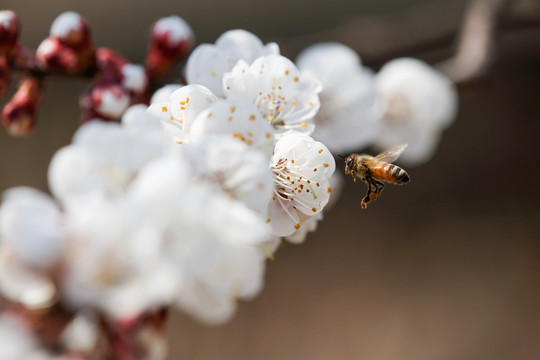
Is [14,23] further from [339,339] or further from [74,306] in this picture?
[339,339]

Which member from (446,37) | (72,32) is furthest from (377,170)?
(446,37)

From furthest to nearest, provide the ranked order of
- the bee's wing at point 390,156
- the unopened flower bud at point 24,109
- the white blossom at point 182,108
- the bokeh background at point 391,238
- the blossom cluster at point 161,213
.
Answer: the bokeh background at point 391,238
the bee's wing at point 390,156
the unopened flower bud at point 24,109
the white blossom at point 182,108
the blossom cluster at point 161,213

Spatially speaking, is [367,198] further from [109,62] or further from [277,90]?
[109,62]

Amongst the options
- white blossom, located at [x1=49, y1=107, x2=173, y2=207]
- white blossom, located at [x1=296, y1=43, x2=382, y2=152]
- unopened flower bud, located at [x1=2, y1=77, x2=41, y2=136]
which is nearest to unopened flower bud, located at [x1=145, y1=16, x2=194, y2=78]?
unopened flower bud, located at [x1=2, y1=77, x2=41, y2=136]

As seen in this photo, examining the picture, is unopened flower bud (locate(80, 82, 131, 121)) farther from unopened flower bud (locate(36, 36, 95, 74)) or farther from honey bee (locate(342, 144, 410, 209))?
honey bee (locate(342, 144, 410, 209))

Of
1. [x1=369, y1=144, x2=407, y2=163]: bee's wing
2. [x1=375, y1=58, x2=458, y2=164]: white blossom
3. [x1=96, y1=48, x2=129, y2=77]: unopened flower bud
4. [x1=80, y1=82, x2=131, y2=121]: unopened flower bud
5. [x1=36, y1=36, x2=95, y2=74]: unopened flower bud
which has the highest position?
[x1=36, y1=36, x2=95, y2=74]: unopened flower bud

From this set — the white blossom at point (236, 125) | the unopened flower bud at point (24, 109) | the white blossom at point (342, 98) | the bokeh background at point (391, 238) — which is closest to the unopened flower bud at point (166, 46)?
the unopened flower bud at point (24, 109)

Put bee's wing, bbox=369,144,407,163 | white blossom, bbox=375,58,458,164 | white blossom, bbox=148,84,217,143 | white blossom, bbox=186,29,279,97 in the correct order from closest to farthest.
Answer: white blossom, bbox=148,84,217,143
white blossom, bbox=186,29,279,97
bee's wing, bbox=369,144,407,163
white blossom, bbox=375,58,458,164

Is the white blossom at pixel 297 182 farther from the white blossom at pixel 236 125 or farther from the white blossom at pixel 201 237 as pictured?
the white blossom at pixel 201 237

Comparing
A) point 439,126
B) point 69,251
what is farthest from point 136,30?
point 69,251
